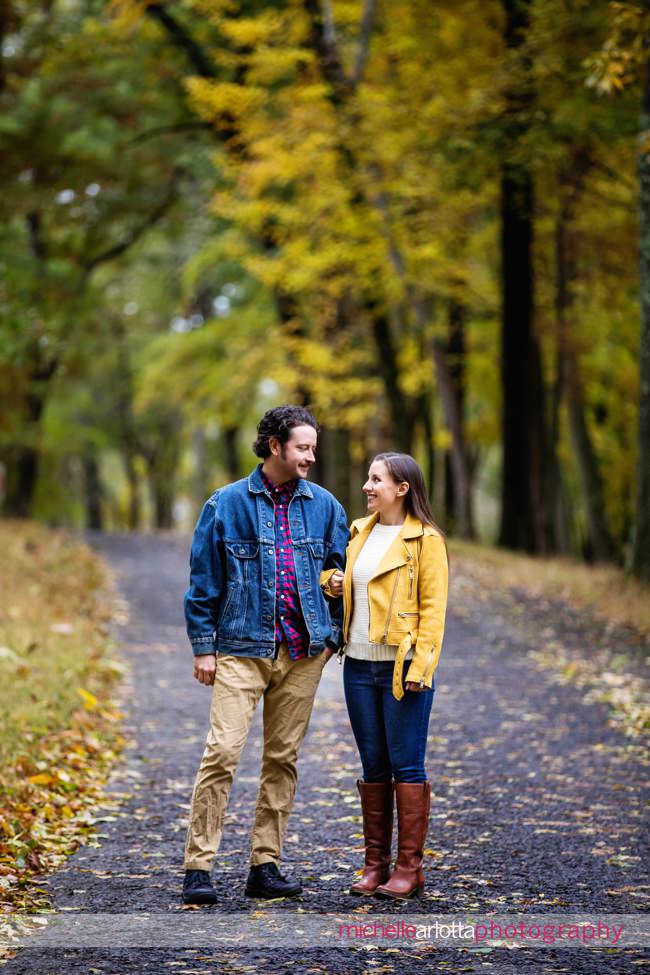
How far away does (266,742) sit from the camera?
17.8 feet

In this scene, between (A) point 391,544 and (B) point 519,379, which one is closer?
(A) point 391,544

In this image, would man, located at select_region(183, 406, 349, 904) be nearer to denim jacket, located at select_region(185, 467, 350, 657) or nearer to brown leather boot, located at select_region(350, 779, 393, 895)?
denim jacket, located at select_region(185, 467, 350, 657)

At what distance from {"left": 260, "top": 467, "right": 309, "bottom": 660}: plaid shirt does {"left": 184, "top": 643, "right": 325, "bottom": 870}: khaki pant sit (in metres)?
0.06

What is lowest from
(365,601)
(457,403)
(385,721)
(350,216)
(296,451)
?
(385,721)

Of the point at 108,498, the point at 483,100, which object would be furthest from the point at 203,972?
the point at 108,498

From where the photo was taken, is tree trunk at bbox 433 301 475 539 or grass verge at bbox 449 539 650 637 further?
tree trunk at bbox 433 301 475 539

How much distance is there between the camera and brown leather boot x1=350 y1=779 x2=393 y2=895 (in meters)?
5.27

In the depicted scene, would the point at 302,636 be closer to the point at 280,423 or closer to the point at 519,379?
the point at 280,423

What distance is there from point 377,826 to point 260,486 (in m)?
1.61

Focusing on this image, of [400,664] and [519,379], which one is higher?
[519,379]

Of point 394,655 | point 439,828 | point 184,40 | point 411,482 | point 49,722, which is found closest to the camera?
point 394,655

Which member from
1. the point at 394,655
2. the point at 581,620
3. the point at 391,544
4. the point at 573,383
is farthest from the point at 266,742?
the point at 573,383

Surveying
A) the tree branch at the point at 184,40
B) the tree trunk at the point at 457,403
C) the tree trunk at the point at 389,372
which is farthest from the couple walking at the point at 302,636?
the tree branch at the point at 184,40

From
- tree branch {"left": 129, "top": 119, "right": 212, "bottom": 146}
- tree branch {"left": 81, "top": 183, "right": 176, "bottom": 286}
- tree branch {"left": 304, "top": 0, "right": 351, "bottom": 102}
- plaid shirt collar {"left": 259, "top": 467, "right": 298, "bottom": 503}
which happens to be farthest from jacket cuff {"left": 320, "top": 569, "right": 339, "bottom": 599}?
tree branch {"left": 81, "top": 183, "right": 176, "bottom": 286}
